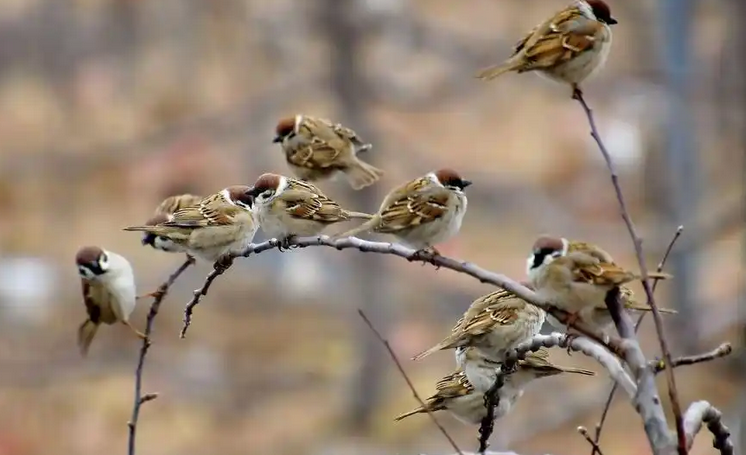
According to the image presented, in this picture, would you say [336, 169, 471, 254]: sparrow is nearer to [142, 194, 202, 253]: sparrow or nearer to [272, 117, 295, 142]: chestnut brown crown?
[142, 194, 202, 253]: sparrow

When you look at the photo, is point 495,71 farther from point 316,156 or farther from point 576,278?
point 316,156

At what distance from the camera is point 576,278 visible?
2.39 meters

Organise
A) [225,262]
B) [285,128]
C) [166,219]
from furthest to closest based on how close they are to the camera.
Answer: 1. [285,128]
2. [166,219]
3. [225,262]

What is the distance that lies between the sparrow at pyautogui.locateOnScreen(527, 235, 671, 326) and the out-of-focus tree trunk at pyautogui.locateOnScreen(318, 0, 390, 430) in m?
6.65

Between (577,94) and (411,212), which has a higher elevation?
(577,94)

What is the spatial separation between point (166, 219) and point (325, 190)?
18.6ft

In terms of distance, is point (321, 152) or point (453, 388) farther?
point (321, 152)

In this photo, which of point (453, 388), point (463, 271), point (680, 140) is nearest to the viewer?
point (463, 271)

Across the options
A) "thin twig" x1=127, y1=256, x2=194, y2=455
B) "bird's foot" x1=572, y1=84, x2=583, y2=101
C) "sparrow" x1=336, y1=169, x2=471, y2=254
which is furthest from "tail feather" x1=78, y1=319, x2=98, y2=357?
"bird's foot" x1=572, y1=84, x2=583, y2=101

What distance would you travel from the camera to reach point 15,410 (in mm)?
10336

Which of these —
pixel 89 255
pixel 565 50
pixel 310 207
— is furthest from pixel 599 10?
pixel 89 255

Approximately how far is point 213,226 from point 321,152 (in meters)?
A: 0.64

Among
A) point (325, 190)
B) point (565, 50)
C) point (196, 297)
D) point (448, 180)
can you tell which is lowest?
point (325, 190)

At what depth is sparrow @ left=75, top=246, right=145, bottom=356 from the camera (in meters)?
3.05
